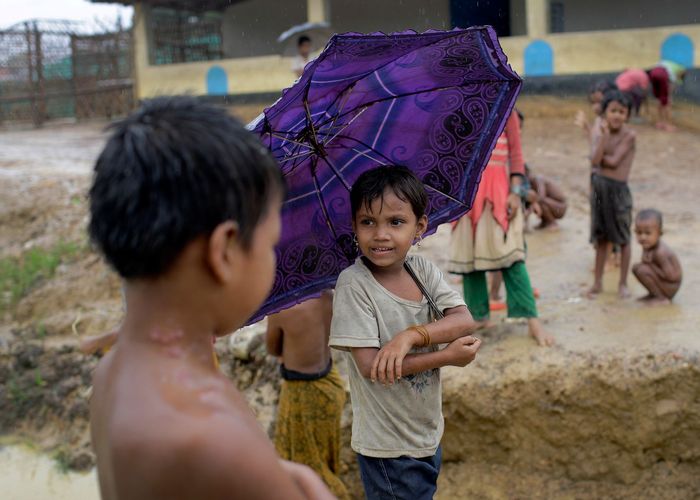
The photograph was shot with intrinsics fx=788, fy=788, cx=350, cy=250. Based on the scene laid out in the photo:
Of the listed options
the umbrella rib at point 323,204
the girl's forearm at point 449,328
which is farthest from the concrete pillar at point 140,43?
the girl's forearm at point 449,328

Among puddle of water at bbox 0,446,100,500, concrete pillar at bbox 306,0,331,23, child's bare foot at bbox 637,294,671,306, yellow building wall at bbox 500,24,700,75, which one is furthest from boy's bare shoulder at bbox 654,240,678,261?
concrete pillar at bbox 306,0,331,23

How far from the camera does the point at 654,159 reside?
9711 mm

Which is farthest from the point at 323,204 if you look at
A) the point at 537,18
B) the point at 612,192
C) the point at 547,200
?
the point at 537,18

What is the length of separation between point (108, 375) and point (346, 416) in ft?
11.3

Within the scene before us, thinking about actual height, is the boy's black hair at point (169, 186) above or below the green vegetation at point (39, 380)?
above

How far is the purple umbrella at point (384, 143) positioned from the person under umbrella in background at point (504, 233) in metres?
2.00

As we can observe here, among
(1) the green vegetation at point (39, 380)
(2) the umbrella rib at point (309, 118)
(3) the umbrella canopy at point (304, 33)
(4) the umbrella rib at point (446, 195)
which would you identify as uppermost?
(3) the umbrella canopy at point (304, 33)

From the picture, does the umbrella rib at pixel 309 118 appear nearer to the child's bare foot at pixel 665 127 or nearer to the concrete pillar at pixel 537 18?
the child's bare foot at pixel 665 127

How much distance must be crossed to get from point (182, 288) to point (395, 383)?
1372 millimetres

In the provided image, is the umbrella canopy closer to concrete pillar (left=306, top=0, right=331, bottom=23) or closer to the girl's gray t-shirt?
concrete pillar (left=306, top=0, right=331, bottom=23)

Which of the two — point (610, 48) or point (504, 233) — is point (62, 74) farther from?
point (504, 233)

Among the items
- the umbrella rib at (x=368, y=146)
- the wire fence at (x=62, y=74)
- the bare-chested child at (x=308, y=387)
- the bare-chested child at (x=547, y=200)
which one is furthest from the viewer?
the wire fence at (x=62, y=74)

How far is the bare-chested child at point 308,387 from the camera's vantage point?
3.42 meters

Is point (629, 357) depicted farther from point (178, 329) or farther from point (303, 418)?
point (178, 329)
